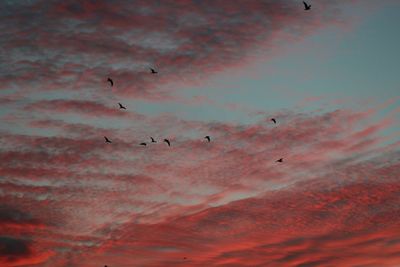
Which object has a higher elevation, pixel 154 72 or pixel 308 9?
pixel 308 9

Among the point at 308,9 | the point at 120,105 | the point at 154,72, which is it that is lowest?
the point at 120,105

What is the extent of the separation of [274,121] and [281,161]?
6752mm

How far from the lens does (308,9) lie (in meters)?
63.8

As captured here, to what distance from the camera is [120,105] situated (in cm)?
7750

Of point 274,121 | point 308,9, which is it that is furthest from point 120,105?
point 308,9

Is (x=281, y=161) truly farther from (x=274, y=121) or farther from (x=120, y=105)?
(x=120, y=105)

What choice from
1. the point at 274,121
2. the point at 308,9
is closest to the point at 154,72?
the point at 274,121

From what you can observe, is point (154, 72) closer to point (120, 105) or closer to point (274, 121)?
point (120, 105)

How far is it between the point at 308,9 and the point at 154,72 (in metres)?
22.6

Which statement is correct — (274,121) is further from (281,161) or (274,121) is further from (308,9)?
(308,9)

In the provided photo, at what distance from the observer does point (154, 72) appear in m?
74.6

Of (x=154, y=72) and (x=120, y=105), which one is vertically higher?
(x=154, y=72)

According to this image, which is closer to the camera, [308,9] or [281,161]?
[308,9]

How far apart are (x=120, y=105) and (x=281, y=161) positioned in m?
24.5
